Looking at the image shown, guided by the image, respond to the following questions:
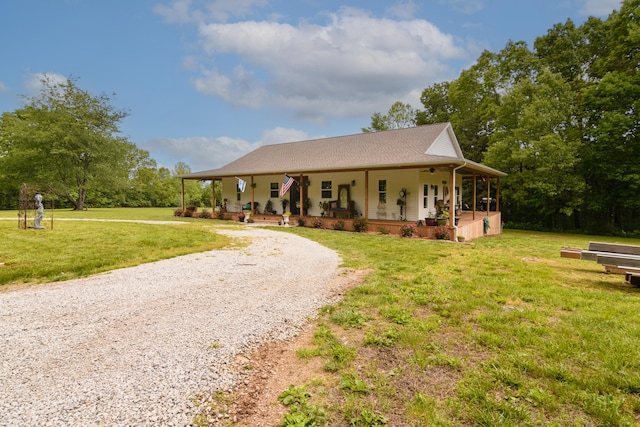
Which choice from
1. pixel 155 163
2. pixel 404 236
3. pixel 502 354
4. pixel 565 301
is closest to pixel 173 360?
pixel 502 354

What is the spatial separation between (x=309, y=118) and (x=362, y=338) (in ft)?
103

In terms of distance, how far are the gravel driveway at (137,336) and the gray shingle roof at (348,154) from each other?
893 cm

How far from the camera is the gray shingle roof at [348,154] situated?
1395 cm

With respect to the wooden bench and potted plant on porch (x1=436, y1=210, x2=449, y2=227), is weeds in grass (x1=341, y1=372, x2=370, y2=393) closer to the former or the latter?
the wooden bench

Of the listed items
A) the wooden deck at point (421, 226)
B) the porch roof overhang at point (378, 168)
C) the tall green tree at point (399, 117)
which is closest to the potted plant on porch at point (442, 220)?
the wooden deck at point (421, 226)

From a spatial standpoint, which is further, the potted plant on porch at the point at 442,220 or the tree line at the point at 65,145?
the tree line at the point at 65,145

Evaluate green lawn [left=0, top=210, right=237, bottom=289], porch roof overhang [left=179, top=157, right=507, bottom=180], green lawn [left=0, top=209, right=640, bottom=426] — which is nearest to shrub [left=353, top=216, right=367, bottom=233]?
porch roof overhang [left=179, top=157, right=507, bottom=180]

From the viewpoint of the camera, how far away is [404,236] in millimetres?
12484

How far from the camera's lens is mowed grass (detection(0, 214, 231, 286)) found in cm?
592

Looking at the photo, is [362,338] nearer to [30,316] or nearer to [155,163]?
[30,316]

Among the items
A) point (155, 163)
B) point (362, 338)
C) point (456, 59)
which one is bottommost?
point (362, 338)

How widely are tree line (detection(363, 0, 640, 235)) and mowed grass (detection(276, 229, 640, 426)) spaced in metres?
17.3

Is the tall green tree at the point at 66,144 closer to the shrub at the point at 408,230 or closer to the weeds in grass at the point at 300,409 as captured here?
the shrub at the point at 408,230

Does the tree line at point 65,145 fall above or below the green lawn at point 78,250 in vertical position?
above
